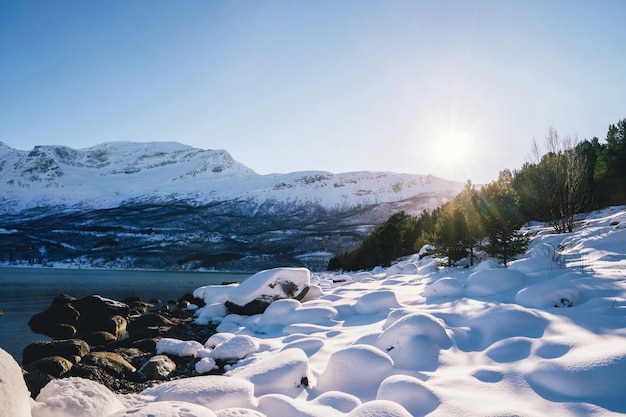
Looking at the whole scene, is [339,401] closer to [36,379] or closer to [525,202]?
[36,379]

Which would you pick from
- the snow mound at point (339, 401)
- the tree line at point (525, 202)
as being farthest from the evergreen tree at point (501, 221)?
the snow mound at point (339, 401)

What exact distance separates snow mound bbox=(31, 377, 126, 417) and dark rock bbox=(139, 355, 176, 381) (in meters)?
3.33

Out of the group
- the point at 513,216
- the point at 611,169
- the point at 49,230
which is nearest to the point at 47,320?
the point at 513,216

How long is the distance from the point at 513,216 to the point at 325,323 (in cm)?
1187

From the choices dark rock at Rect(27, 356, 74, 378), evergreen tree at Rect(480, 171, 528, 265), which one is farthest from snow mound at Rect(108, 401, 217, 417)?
evergreen tree at Rect(480, 171, 528, 265)

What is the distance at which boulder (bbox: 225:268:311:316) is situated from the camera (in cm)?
1510

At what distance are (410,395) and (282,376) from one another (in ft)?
7.47

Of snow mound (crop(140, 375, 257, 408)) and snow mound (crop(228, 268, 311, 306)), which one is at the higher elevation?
snow mound (crop(140, 375, 257, 408))

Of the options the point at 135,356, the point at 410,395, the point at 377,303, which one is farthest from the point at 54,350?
the point at 410,395

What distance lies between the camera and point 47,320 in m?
16.2

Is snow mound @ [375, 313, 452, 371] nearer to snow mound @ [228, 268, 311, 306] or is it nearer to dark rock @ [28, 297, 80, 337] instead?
snow mound @ [228, 268, 311, 306]

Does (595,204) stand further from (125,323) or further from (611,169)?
(125,323)

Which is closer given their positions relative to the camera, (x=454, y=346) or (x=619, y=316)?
(x=619, y=316)

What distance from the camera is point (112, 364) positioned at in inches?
338
